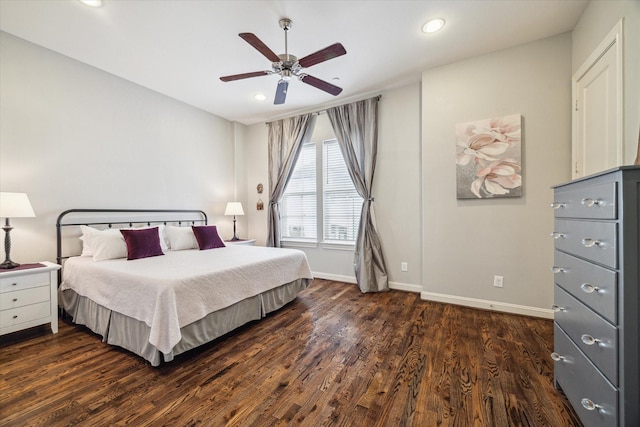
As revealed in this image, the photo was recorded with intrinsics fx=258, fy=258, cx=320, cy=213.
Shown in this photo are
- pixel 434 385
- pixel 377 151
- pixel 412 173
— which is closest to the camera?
pixel 434 385

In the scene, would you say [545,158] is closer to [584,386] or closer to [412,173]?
[412,173]

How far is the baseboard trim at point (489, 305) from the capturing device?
2.72m

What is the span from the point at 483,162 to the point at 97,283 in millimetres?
4100

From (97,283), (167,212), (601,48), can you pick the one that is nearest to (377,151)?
(601,48)

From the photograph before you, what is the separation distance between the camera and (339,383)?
67.9 inches

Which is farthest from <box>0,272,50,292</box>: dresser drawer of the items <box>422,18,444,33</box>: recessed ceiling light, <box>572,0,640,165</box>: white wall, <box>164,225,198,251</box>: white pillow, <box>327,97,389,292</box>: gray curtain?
<box>572,0,640,165</box>: white wall

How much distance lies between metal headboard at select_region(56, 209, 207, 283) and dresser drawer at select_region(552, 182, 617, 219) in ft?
14.4

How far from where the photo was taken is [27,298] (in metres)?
2.29

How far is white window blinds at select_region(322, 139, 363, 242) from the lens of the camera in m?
4.16

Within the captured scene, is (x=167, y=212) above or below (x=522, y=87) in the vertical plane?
below

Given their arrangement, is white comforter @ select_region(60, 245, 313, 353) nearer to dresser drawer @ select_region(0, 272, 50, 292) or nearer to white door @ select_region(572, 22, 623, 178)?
dresser drawer @ select_region(0, 272, 50, 292)

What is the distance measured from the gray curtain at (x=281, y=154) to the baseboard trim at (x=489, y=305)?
268 centimetres

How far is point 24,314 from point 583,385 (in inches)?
159

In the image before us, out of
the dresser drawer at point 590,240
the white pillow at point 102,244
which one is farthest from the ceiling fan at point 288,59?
the white pillow at point 102,244
